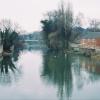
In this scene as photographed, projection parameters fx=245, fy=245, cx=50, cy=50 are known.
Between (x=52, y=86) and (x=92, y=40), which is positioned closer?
(x=52, y=86)

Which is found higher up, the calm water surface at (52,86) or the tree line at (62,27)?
the tree line at (62,27)

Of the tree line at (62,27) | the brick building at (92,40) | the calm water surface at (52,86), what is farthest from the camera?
the tree line at (62,27)

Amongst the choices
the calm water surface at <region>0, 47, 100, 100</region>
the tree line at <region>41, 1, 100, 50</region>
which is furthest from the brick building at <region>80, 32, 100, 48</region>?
the calm water surface at <region>0, 47, 100, 100</region>

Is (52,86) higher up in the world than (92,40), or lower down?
lower down

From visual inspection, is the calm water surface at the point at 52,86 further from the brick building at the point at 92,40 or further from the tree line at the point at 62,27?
the tree line at the point at 62,27

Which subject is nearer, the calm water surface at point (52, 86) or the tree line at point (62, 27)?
the calm water surface at point (52, 86)

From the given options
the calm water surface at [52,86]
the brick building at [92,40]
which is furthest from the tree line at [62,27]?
the calm water surface at [52,86]

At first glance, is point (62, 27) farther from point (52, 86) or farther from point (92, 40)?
point (52, 86)

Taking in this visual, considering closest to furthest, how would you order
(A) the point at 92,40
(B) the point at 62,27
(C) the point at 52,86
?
(C) the point at 52,86 → (A) the point at 92,40 → (B) the point at 62,27

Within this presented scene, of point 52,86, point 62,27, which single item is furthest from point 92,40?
point 52,86

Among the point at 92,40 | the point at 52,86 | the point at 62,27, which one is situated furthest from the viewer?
the point at 62,27

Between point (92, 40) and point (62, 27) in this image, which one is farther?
point (62, 27)

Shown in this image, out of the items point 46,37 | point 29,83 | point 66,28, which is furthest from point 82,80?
point 46,37

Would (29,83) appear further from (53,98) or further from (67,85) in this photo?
(53,98)
